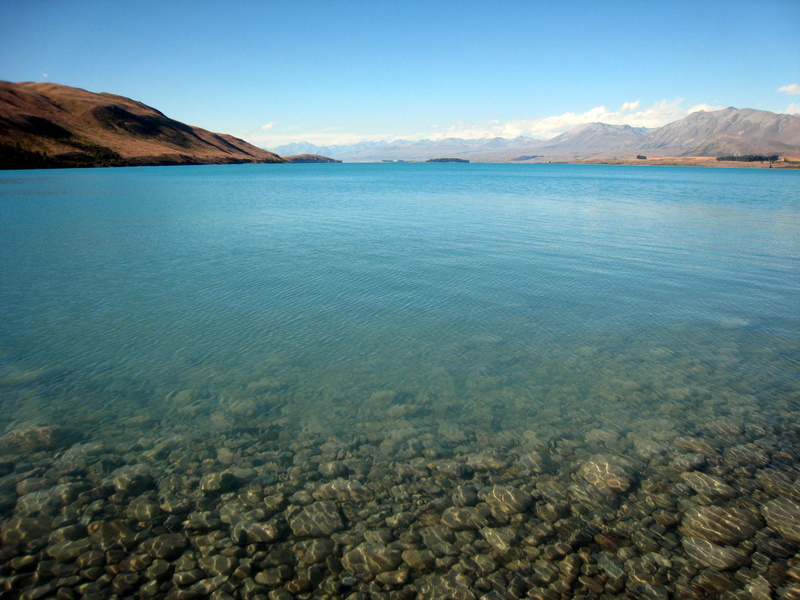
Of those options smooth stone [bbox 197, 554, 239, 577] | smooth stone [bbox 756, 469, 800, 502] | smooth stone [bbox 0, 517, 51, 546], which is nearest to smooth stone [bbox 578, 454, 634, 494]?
smooth stone [bbox 756, 469, 800, 502]

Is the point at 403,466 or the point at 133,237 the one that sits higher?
the point at 133,237

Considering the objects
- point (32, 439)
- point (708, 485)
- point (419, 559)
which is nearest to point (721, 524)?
point (708, 485)

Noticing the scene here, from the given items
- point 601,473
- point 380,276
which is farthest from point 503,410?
point 380,276

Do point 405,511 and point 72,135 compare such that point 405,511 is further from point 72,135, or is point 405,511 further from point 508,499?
point 72,135

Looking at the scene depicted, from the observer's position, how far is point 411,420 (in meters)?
10.5

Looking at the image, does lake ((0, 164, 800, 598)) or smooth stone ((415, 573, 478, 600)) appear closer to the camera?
smooth stone ((415, 573, 478, 600))

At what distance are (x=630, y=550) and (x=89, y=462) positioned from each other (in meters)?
10.8

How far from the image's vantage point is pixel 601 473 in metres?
8.73

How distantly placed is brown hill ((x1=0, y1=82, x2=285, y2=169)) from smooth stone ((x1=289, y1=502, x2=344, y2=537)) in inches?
5572

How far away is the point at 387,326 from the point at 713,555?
11.2 m

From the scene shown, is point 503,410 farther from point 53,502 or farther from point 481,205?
point 481,205

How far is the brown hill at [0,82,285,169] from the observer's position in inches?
4675

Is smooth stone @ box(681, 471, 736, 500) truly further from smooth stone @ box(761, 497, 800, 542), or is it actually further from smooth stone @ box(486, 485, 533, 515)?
smooth stone @ box(486, 485, 533, 515)

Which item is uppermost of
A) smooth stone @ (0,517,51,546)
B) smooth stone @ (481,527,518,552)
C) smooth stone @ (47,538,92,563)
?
smooth stone @ (0,517,51,546)
